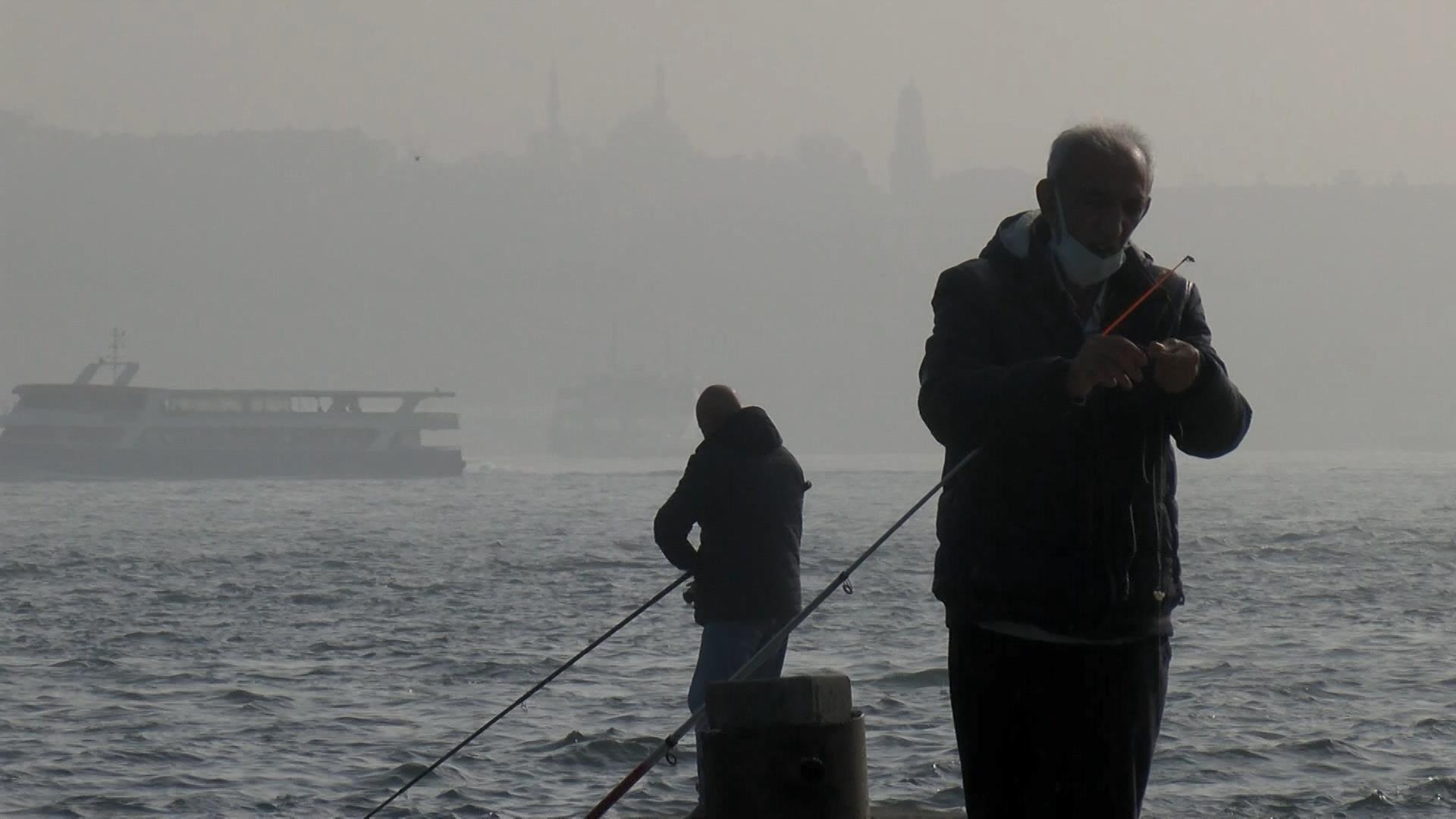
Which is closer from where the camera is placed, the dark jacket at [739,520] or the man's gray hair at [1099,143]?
the man's gray hair at [1099,143]

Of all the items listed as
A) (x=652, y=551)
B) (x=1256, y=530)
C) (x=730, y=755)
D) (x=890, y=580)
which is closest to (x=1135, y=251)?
(x=730, y=755)

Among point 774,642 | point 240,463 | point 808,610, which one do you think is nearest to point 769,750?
point 808,610

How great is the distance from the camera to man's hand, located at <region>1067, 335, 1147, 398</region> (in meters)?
2.81

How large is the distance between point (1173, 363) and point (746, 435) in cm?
415

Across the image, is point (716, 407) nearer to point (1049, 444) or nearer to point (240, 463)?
point (1049, 444)

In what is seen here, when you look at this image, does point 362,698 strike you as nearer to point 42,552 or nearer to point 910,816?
point 910,816

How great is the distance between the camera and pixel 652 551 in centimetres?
3631

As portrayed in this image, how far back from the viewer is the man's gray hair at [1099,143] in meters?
2.96

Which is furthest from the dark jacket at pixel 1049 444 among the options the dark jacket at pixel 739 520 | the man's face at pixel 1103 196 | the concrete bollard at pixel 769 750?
the dark jacket at pixel 739 520

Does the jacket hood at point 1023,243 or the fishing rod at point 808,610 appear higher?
the jacket hood at point 1023,243

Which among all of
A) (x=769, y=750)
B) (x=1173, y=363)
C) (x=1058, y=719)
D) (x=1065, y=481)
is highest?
(x=1173, y=363)

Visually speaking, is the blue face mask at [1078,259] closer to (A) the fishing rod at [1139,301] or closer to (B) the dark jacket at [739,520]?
(A) the fishing rod at [1139,301]

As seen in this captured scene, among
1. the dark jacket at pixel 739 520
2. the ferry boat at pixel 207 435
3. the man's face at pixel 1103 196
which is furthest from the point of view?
the ferry boat at pixel 207 435

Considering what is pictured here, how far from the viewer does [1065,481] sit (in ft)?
9.87
